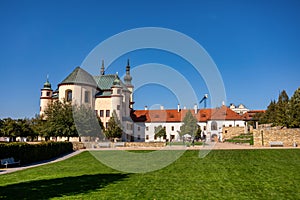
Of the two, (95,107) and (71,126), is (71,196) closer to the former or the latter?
(71,126)

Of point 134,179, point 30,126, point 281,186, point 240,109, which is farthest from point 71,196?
point 240,109

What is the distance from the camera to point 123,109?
2261 inches

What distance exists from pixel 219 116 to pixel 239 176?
5530cm

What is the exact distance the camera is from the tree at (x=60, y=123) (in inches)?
1432

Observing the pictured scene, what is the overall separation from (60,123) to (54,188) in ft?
91.5

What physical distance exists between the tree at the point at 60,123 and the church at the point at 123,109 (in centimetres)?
665

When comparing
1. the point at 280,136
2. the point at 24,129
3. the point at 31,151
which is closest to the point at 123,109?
the point at 24,129

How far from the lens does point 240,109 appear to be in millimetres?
112188

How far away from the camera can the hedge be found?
63.2ft

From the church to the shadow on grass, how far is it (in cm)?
3384

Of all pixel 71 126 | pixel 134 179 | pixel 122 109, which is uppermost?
pixel 122 109

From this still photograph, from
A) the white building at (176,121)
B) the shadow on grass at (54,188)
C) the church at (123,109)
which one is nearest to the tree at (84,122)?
the church at (123,109)

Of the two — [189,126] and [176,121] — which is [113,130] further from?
[176,121]

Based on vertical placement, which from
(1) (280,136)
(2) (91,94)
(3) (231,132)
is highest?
(2) (91,94)
